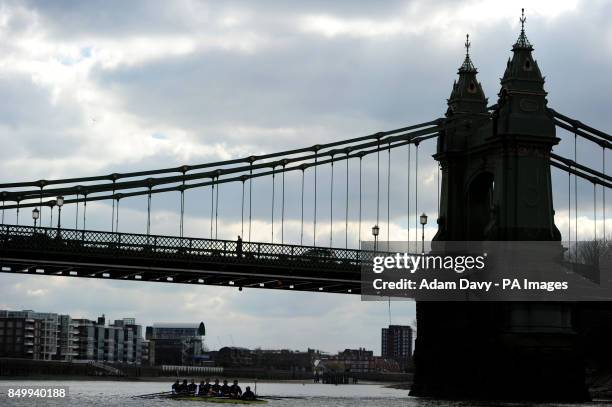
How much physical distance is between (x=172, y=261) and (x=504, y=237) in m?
22.9

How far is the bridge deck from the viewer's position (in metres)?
78.4

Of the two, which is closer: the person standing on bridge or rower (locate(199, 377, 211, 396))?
the person standing on bridge

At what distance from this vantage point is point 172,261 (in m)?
82.1

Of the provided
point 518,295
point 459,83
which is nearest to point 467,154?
point 459,83

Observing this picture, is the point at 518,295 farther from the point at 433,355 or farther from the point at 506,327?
the point at 433,355

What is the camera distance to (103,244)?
262ft

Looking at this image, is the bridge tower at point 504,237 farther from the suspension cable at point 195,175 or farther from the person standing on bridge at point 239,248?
the person standing on bridge at point 239,248

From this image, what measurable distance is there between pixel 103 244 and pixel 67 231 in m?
2.43

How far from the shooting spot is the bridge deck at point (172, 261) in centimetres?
7838

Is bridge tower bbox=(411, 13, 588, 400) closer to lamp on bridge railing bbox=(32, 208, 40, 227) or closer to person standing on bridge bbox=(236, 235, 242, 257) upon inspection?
person standing on bridge bbox=(236, 235, 242, 257)

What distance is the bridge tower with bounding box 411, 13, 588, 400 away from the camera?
83938mm

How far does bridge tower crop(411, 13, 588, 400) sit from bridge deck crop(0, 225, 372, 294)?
8.29m

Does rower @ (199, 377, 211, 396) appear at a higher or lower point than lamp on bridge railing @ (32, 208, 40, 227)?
lower

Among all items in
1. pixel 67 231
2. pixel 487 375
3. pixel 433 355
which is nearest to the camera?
pixel 67 231
